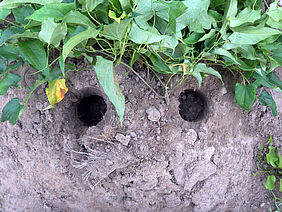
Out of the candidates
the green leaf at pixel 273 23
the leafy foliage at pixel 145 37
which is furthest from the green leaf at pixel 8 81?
the green leaf at pixel 273 23

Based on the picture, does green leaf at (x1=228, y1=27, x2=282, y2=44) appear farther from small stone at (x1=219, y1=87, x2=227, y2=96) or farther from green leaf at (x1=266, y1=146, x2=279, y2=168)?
green leaf at (x1=266, y1=146, x2=279, y2=168)

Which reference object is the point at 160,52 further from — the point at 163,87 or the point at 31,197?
the point at 31,197

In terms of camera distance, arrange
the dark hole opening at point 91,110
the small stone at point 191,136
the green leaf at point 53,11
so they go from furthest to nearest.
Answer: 1. the dark hole opening at point 91,110
2. the small stone at point 191,136
3. the green leaf at point 53,11

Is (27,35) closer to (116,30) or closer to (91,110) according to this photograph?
(116,30)

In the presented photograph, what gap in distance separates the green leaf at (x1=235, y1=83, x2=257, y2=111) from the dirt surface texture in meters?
0.07

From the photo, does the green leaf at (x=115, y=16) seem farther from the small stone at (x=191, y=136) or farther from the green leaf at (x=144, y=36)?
the small stone at (x=191, y=136)

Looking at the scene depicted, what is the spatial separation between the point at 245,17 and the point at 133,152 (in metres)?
0.67

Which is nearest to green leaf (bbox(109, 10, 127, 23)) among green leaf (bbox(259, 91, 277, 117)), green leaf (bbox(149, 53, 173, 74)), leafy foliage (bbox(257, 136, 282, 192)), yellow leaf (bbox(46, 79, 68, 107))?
green leaf (bbox(149, 53, 173, 74))

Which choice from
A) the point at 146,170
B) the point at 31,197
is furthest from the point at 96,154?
the point at 31,197

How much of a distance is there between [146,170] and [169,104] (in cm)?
30

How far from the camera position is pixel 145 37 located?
0.83 m

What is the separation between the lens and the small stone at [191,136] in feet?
3.72

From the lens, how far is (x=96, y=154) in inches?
42.7

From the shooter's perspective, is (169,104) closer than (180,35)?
No
